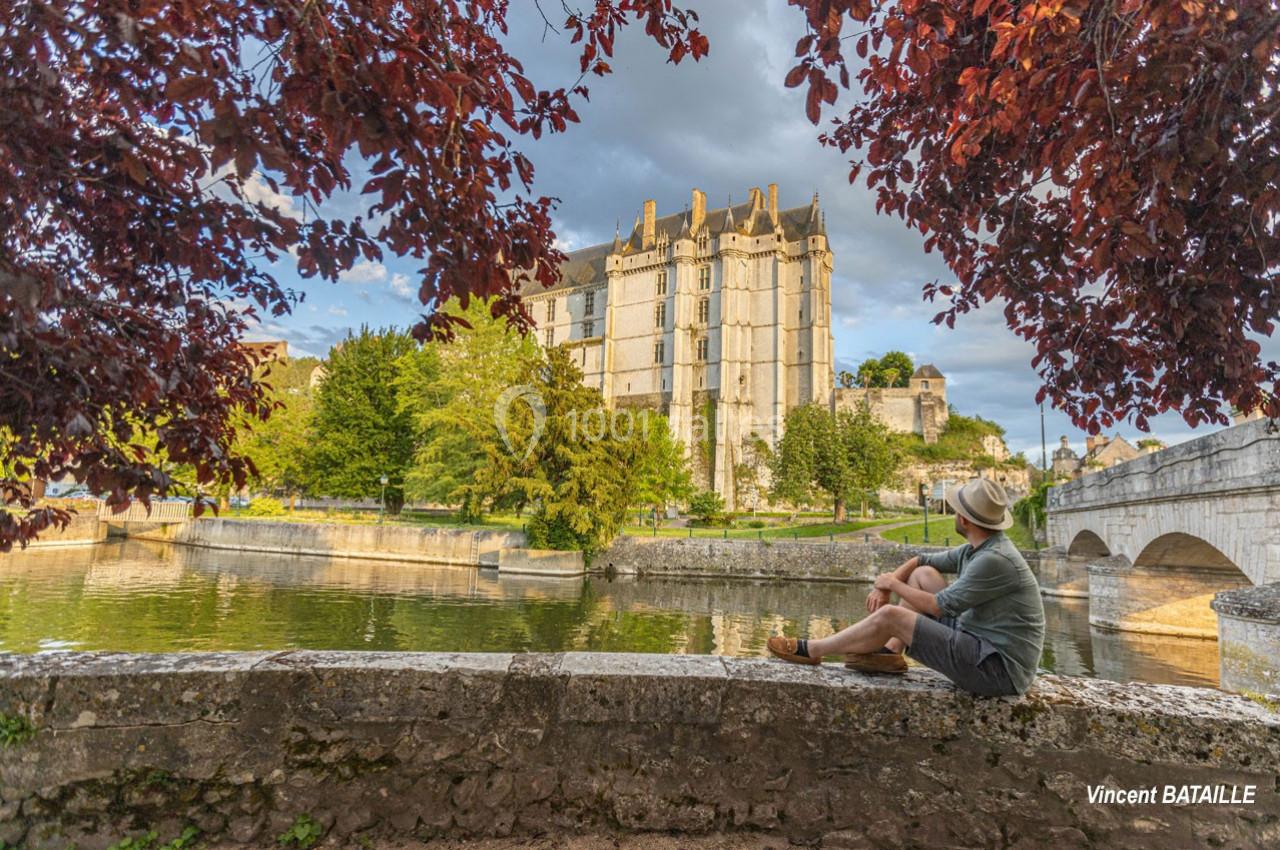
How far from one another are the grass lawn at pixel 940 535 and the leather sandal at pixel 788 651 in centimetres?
2934

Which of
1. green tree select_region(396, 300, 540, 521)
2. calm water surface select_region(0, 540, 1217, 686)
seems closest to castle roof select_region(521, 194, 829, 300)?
green tree select_region(396, 300, 540, 521)

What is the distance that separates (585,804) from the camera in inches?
117

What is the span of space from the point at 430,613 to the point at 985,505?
1616cm

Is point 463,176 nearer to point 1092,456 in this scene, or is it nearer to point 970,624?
point 970,624

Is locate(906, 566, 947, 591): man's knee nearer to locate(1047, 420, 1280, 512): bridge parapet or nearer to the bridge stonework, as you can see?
locate(1047, 420, 1280, 512): bridge parapet

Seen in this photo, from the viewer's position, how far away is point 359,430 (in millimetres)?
40125

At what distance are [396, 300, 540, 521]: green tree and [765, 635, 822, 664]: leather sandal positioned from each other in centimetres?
2532

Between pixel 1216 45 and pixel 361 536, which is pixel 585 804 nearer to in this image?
pixel 1216 45

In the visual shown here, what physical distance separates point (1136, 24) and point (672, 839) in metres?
3.67

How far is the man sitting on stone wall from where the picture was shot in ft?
9.82

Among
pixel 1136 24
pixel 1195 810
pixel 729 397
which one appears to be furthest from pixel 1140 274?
pixel 729 397

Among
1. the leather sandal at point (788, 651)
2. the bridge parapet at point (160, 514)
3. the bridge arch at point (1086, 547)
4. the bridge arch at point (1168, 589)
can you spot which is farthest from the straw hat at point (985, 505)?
the bridge parapet at point (160, 514)

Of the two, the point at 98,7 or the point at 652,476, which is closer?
the point at 98,7

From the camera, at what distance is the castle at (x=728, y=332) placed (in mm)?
65062
